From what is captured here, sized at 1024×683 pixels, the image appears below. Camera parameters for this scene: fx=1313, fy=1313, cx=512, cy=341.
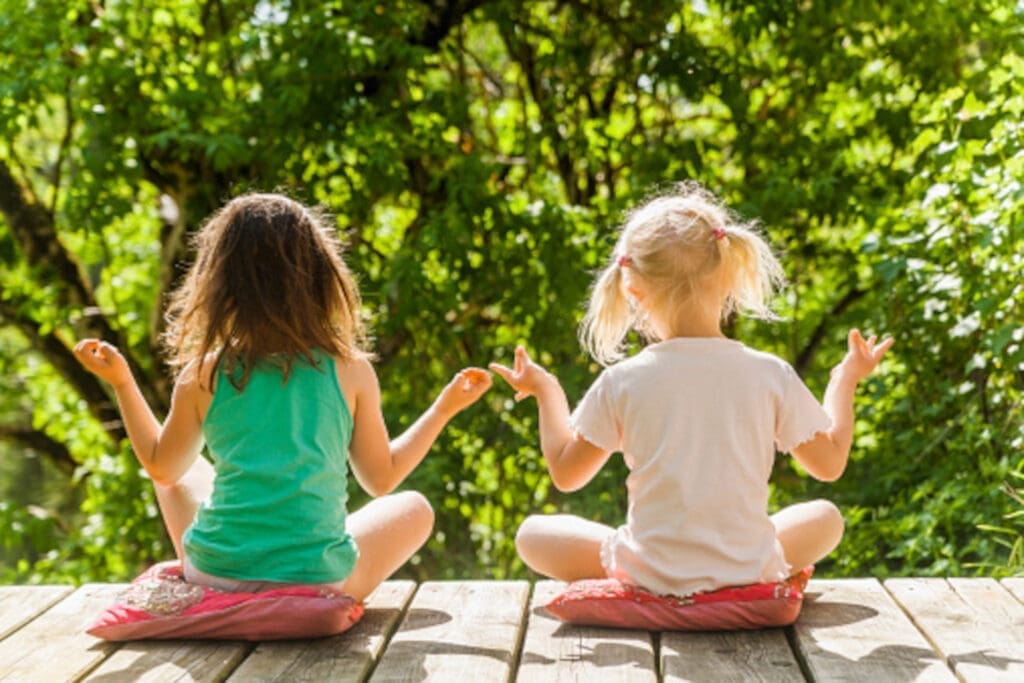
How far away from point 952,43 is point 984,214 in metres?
1.44

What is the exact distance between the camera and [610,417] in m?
2.72

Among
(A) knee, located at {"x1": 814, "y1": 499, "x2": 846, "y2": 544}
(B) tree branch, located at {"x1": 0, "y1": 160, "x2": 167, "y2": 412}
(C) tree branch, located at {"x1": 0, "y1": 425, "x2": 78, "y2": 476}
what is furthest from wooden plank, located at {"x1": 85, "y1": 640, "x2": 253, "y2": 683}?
(C) tree branch, located at {"x1": 0, "y1": 425, "x2": 78, "y2": 476}

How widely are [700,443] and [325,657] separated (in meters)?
0.85

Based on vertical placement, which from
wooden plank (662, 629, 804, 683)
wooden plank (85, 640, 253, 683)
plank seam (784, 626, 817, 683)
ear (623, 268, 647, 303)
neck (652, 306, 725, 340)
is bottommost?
plank seam (784, 626, 817, 683)

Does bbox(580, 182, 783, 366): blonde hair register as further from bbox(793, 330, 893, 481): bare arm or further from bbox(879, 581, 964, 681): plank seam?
bbox(879, 581, 964, 681): plank seam

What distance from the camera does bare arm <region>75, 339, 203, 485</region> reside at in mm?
2686

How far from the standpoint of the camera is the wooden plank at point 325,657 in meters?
2.42

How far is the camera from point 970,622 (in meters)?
2.75

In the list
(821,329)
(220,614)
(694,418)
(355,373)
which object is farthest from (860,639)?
(821,329)

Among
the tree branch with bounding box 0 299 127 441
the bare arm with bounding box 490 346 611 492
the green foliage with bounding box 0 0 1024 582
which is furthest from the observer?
the tree branch with bounding box 0 299 127 441

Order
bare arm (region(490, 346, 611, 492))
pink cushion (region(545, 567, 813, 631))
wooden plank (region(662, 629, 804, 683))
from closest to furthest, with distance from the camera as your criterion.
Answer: wooden plank (region(662, 629, 804, 683)) < pink cushion (region(545, 567, 813, 631)) < bare arm (region(490, 346, 611, 492))

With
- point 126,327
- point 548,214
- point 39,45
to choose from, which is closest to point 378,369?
point 548,214

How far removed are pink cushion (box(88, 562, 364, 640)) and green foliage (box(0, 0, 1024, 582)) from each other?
202 centimetres

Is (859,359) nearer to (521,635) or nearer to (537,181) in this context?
(521,635)
